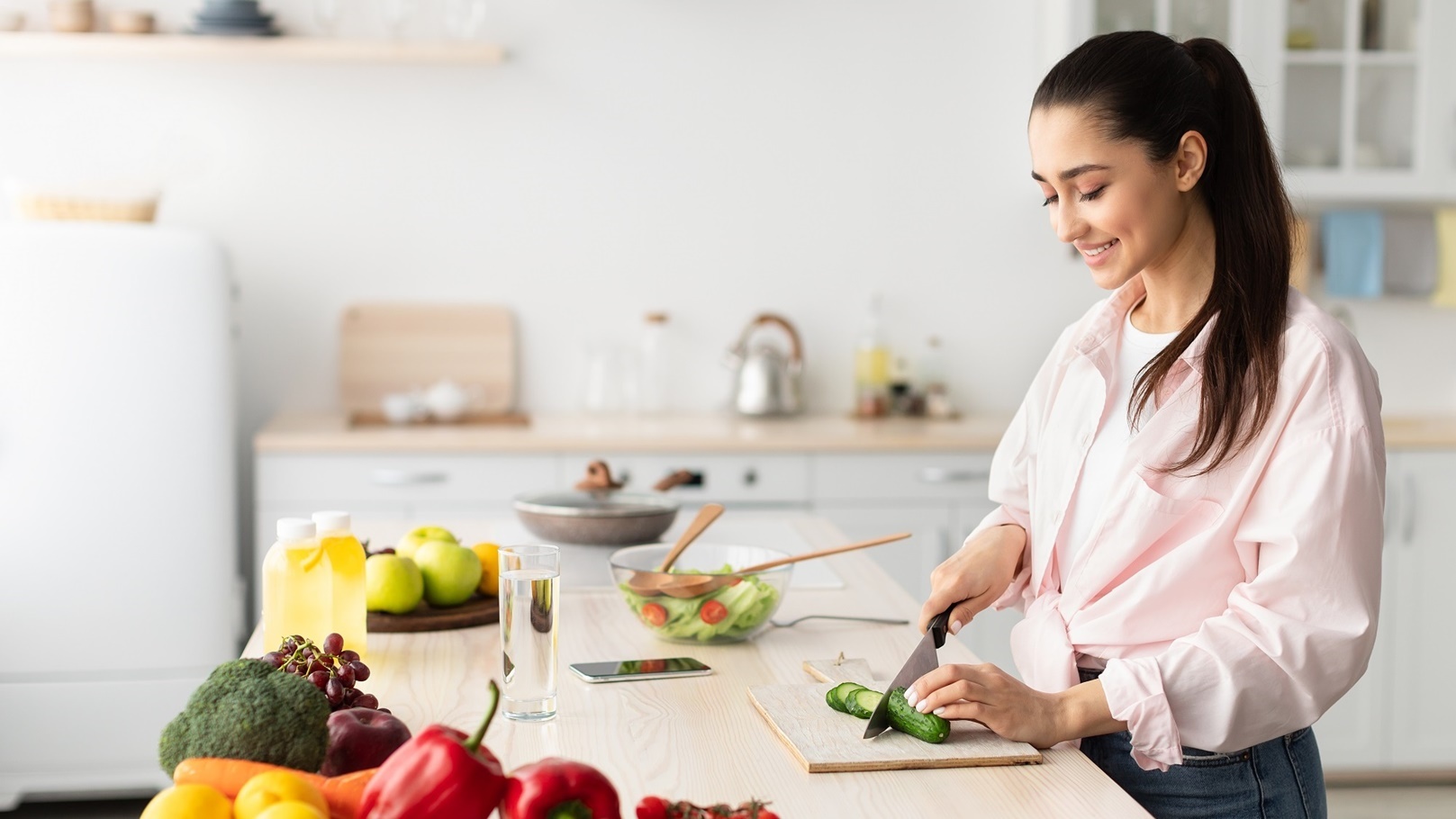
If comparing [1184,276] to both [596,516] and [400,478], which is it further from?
[400,478]

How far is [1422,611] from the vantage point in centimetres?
345

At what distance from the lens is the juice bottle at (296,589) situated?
1.40 meters

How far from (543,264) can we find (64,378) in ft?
4.35

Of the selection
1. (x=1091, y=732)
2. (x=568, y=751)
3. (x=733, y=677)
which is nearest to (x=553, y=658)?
(x=568, y=751)

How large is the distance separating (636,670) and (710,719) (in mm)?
167

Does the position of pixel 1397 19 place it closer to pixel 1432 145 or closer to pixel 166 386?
pixel 1432 145

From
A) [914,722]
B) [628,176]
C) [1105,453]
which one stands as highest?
[628,176]

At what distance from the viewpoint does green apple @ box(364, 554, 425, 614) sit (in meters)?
1.64

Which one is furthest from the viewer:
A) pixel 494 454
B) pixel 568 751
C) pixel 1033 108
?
pixel 494 454

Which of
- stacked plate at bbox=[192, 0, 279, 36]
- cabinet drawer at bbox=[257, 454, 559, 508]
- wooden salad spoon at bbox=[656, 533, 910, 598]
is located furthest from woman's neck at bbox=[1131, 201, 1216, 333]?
stacked plate at bbox=[192, 0, 279, 36]

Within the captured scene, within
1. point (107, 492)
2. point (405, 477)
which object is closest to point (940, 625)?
point (405, 477)

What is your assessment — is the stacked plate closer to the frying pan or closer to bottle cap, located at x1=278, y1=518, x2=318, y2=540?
the frying pan

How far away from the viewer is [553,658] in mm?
1306

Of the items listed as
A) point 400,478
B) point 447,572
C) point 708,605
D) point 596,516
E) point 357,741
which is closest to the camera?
point 357,741
